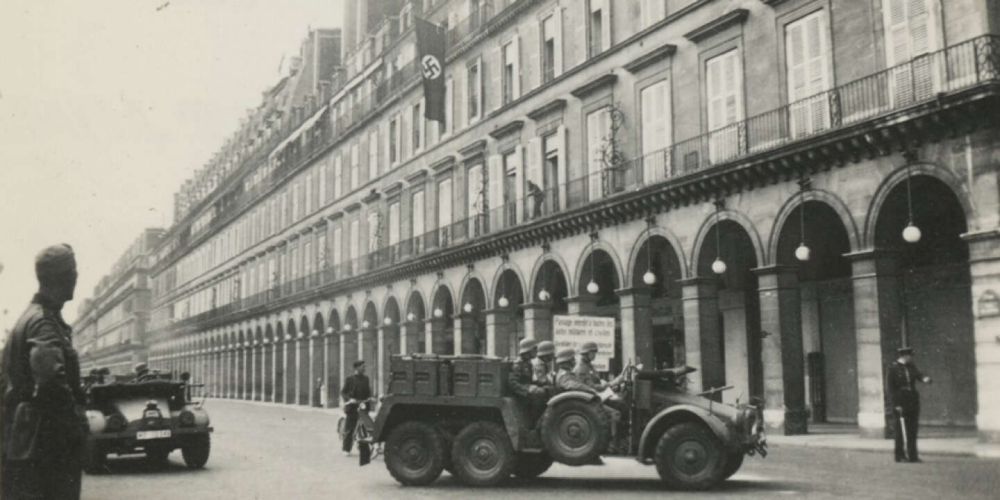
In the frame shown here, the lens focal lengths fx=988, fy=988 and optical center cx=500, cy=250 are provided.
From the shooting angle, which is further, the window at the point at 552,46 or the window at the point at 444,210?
the window at the point at 444,210

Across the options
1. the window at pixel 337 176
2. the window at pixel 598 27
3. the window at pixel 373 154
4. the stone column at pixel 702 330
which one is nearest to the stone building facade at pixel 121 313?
the window at pixel 337 176

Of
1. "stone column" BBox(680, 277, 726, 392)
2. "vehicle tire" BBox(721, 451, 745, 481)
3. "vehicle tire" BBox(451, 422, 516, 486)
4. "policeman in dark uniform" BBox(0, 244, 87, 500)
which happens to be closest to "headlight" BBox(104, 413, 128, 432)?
"vehicle tire" BBox(451, 422, 516, 486)

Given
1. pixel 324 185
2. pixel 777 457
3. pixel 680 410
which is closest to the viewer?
pixel 680 410

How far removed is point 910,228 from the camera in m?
16.7

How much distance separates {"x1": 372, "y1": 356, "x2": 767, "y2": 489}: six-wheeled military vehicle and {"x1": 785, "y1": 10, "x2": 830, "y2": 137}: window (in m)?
9.51

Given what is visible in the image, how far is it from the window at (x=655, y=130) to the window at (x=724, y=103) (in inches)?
63.0

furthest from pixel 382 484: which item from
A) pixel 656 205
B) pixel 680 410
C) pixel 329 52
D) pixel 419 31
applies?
pixel 329 52

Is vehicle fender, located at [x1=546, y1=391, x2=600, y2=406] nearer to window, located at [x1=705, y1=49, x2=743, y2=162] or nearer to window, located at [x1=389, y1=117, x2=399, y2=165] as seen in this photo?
window, located at [x1=705, y1=49, x2=743, y2=162]

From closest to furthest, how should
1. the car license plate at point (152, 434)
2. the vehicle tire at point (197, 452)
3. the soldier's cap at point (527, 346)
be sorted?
the soldier's cap at point (527, 346), the car license plate at point (152, 434), the vehicle tire at point (197, 452)

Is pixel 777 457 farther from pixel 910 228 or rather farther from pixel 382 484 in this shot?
pixel 382 484

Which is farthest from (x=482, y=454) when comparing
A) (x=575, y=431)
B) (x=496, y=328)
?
(x=496, y=328)

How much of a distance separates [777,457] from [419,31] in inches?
897

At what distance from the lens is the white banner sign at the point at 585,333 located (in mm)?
17141

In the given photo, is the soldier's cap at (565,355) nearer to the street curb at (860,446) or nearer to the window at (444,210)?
the street curb at (860,446)
